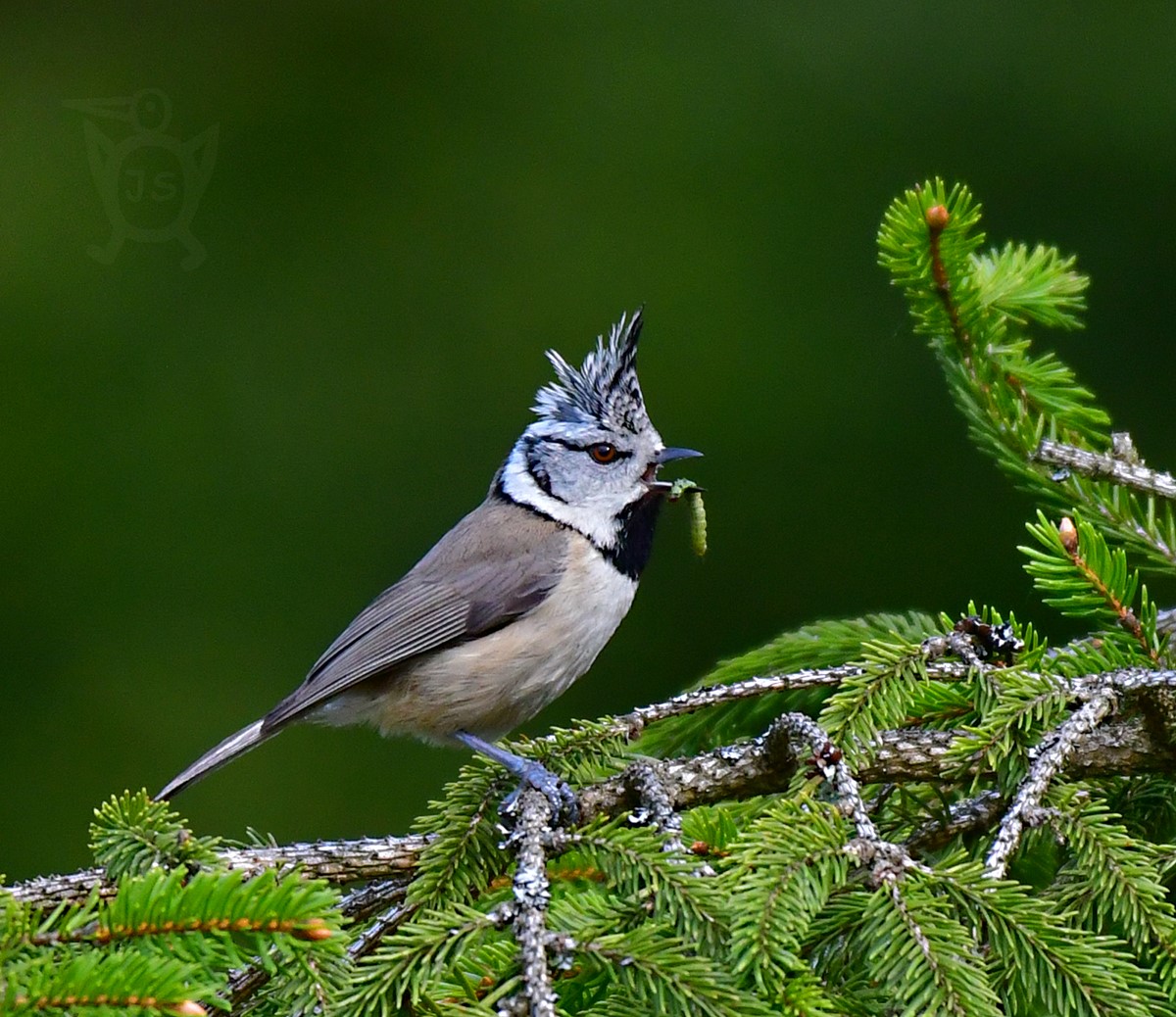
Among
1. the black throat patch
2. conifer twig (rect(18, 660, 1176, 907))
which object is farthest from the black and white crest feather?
conifer twig (rect(18, 660, 1176, 907))

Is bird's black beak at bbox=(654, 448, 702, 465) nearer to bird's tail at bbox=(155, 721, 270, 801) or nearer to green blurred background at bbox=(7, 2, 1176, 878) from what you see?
bird's tail at bbox=(155, 721, 270, 801)

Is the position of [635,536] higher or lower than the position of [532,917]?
higher

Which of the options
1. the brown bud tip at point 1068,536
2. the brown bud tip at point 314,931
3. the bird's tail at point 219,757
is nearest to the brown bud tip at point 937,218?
the brown bud tip at point 1068,536

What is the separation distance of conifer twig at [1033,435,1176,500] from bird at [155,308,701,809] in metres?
1.04

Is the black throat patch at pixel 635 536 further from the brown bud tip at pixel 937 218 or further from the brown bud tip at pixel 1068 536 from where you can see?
the brown bud tip at pixel 1068 536

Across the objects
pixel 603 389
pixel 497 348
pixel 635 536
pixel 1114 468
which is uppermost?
pixel 497 348

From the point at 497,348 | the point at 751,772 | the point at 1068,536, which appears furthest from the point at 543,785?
the point at 497,348

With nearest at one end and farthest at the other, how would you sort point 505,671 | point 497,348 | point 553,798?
point 553,798 → point 505,671 → point 497,348

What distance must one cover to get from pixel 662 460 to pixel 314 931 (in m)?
1.96

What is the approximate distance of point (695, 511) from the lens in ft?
9.81

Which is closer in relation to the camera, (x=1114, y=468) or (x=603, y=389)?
(x=1114, y=468)

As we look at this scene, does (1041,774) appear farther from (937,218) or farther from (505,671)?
(505,671)

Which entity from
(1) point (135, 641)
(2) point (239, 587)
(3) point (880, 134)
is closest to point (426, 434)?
(2) point (239, 587)

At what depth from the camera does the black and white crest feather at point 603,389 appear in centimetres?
304
